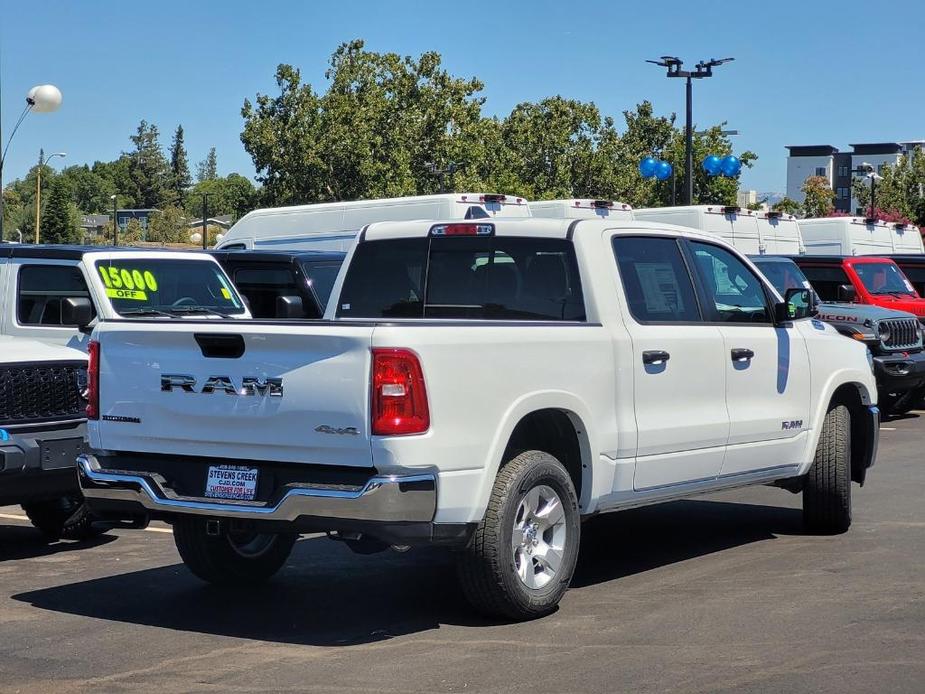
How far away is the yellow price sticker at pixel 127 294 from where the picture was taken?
10.8 m

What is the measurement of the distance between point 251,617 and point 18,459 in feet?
7.13

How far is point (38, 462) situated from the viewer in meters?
8.36

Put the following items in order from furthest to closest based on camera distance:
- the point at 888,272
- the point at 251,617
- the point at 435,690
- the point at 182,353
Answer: the point at 888,272 < the point at 251,617 < the point at 182,353 < the point at 435,690

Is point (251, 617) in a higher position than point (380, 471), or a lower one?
lower

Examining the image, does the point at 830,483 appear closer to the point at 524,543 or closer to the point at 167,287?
the point at 524,543

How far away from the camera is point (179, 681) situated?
5723 mm

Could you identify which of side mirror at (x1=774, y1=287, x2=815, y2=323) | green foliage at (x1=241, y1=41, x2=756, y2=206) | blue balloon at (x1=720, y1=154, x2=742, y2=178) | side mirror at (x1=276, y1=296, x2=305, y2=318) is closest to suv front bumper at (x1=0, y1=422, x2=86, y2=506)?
side mirror at (x1=276, y1=296, x2=305, y2=318)

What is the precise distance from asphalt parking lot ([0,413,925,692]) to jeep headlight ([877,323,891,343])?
7751 millimetres

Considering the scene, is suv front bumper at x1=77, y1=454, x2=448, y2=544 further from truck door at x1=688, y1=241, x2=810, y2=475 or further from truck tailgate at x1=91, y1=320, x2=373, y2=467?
truck door at x1=688, y1=241, x2=810, y2=475

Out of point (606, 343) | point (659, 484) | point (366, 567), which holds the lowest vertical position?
point (366, 567)

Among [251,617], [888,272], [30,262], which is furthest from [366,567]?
[888,272]

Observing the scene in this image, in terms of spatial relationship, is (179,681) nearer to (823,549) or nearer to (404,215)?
(823,549)

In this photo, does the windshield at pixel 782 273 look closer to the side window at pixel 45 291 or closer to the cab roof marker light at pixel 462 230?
the side window at pixel 45 291

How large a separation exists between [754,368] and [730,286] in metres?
0.56
